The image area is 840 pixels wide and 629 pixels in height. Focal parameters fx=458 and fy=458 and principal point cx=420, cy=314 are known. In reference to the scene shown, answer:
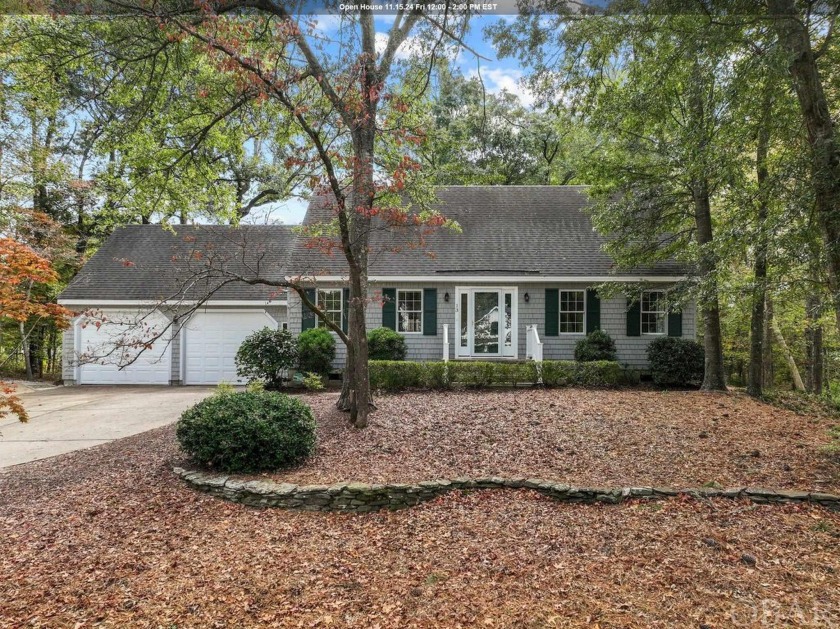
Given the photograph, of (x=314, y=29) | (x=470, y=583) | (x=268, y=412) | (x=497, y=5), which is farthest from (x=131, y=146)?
(x=470, y=583)

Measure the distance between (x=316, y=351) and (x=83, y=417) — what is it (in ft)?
15.8

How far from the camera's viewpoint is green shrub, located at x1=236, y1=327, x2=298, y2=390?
11.0 meters

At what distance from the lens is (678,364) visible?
433 inches

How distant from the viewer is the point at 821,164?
488 centimetres

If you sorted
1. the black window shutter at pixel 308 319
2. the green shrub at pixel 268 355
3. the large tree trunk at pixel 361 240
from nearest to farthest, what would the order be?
the large tree trunk at pixel 361 240
the green shrub at pixel 268 355
the black window shutter at pixel 308 319

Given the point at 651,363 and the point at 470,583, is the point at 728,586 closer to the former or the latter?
the point at 470,583

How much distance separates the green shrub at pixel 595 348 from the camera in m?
11.7

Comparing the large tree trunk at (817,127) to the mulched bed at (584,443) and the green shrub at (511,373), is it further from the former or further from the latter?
the green shrub at (511,373)

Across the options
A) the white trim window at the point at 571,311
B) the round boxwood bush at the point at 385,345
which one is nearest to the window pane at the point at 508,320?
→ the white trim window at the point at 571,311

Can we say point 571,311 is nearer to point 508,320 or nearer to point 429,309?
point 508,320

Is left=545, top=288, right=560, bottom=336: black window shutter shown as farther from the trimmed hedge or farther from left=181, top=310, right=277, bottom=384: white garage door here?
left=181, top=310, right=277, bottom=384: white garage door

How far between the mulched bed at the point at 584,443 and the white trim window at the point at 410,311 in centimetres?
425

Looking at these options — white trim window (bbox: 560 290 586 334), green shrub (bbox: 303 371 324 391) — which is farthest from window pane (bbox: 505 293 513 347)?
green shrub (bbox: 303 371 324 391)

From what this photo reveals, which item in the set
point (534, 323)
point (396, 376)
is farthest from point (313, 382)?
point (534, 323)
